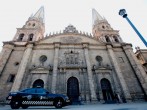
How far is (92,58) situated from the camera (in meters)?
20.9

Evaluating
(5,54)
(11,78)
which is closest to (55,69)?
(11,78)

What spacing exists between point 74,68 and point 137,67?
10636 millimetres

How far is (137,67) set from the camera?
1931 centimetres

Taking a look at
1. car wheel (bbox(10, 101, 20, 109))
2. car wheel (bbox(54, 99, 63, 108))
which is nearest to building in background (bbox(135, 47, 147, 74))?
car wheel (bbox(54, 99, 63, 108))

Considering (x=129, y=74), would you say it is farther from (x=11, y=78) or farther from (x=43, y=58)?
(x=11, y=78)

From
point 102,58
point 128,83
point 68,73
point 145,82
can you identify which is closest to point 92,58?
point 102,58

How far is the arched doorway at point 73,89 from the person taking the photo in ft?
54.4

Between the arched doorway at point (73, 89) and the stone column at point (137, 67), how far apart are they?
1008 cm

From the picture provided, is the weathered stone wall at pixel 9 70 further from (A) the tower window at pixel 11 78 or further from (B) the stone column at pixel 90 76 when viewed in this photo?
(B) the stone column at pixel 90 76

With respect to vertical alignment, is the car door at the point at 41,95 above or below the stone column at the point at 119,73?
below

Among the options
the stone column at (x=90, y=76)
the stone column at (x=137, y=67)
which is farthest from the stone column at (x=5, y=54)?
the stone column at (x=137, y=67)

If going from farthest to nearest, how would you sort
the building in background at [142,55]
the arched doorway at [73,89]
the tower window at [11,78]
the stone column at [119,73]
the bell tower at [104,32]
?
the bell tower at [104,32] → the building in background at [142,55] → the tower window at [11,78] → the arched doorway at [73,89] → the stone column at [119,73]

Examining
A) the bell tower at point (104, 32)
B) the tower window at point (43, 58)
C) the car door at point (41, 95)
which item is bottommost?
the car door at point (41, 95)

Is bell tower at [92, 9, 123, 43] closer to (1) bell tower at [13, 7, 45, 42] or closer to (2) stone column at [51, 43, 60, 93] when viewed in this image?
(2) stone column at [51, 43, 60, 93]
